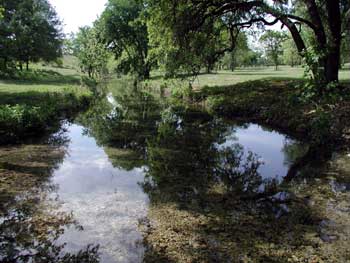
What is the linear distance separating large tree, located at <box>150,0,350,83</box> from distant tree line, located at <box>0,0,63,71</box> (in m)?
21.8

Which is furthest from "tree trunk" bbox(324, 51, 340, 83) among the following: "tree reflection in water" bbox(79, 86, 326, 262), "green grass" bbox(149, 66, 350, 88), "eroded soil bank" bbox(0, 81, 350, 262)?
"green grass" bbox(149, 66, 350, 88)

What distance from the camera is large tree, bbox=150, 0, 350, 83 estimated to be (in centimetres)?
1680

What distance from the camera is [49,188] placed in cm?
784

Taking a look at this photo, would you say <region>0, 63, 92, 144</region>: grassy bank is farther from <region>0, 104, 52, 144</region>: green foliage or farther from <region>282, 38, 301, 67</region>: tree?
<region>282, 38, 301, 67</region>: tree

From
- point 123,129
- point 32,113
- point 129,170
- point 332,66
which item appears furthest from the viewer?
point 332,66

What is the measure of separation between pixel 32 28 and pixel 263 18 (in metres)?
29.9

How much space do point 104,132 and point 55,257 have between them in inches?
397

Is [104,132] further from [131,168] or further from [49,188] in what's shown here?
[49,188]

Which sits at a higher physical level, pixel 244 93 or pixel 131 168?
pixel 244 93

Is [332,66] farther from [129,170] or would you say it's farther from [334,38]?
[129,170]

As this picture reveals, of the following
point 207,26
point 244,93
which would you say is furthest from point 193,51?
point 244,93

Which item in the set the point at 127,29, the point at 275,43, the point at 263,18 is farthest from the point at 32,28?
the point at 275,43

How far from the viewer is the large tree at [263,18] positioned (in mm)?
16797

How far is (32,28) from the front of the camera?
39.8 metres
